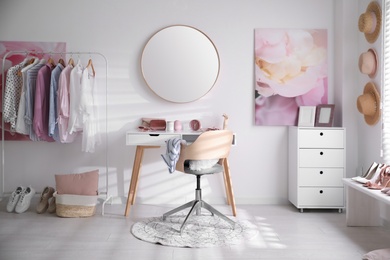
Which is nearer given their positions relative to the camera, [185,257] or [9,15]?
[185,257]

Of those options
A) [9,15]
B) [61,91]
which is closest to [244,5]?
[61,91]

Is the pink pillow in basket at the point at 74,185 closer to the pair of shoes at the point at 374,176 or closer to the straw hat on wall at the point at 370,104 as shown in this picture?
the pair of shoes at the point at 374,176

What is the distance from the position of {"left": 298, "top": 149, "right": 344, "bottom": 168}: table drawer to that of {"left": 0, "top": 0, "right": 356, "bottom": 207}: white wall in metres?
0.43

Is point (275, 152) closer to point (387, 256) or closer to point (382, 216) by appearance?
point (382, 216)

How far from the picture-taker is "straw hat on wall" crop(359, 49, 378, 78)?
3.92m

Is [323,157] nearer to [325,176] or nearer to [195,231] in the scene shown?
[325,176]

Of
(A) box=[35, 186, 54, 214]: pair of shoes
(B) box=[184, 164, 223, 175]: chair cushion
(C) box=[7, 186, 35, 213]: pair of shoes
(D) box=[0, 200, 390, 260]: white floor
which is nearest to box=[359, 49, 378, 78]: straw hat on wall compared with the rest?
(D) box=[0, 200, 390, 260]: white floor

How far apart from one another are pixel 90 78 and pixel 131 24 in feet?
2.32

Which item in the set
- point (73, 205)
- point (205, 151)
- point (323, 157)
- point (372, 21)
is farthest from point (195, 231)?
point (372, 21)

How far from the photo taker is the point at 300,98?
4.58 metres

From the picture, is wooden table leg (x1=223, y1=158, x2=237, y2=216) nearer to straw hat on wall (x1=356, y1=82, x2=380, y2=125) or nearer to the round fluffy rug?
the round fluffy rug

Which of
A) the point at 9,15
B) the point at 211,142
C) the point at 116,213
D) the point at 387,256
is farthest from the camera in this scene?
the point at 9,15

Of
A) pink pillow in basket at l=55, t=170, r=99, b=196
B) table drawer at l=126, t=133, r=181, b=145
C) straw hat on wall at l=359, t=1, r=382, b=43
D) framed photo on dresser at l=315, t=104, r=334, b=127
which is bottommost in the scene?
pink pillow in basket at l=55, t=170, r=99, b=196

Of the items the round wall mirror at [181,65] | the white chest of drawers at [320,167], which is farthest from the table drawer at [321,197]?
the round wall mirror at [181,65]
